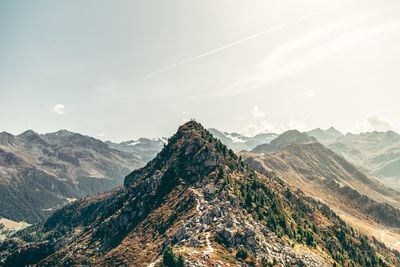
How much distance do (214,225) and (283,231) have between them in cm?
3822

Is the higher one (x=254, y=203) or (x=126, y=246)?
(x=254, y=203)

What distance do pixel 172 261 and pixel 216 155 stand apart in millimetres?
94493

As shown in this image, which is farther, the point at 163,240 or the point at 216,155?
the point at 216,155

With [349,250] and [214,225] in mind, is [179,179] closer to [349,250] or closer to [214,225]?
[214,225]

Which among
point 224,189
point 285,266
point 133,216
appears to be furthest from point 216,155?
point 285,266

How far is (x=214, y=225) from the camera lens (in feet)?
451

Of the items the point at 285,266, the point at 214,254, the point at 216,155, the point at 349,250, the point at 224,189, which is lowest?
the point at 349,250

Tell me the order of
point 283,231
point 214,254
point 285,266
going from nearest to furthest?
1. point 214,254
2. point 285,266
3. point 283,231

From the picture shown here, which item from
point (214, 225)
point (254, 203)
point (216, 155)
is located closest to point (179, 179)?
point (216, 155)

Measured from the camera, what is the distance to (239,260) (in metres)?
122

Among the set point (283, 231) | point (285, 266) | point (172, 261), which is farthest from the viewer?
point (283, 231)

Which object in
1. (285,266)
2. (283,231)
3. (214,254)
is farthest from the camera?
(283,231)

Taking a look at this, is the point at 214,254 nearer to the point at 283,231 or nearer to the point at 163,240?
the point at 163,240

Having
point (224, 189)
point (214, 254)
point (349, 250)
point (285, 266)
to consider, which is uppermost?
point (224, 189)
